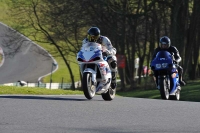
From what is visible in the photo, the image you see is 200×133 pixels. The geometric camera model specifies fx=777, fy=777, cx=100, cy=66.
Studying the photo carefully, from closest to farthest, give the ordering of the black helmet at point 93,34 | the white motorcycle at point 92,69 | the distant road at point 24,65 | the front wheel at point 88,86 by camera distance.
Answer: the front wheel at point 88,86 < the white motorcycle at point 92,69 < the black helmet at point 93,34 < the distant road at point 24,65

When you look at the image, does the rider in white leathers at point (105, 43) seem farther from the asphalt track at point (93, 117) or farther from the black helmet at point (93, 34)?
the asphalt track at point (93, 117)

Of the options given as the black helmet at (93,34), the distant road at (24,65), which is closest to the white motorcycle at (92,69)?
the black helmet at (93,34)

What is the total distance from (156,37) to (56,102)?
3575cm

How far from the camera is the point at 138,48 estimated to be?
173 feet

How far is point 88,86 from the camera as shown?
16328 mm

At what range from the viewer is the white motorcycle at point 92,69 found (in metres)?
16.3

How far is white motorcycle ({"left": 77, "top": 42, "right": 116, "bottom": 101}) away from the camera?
16308 millimetres

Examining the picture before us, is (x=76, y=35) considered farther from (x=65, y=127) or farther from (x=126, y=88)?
(x=65, y=127)

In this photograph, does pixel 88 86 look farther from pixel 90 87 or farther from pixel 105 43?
pixel 105 43

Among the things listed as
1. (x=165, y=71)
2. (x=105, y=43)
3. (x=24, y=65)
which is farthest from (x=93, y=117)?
(x=24, y=65)

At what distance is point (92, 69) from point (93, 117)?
15.0ft

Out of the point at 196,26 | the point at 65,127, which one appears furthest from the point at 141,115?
the point at 196,26

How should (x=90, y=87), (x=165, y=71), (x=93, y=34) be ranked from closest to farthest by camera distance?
(x=90, y=87) → (x=93, y=34) → (x=165, y=71)

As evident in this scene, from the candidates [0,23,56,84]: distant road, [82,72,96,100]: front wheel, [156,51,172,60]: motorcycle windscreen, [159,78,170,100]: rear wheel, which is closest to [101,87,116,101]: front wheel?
[82,72,96,100]: front wheel
